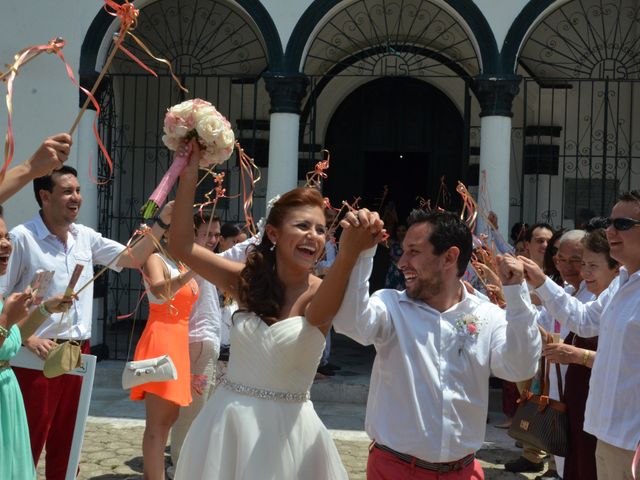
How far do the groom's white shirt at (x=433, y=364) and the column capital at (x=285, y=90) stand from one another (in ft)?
25.2

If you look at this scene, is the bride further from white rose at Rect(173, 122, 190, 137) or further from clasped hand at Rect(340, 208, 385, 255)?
Result: clasped hand at Rect(340, 208, 385, 255)

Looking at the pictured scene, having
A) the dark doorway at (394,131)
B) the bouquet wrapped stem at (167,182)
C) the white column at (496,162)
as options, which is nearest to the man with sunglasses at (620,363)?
the bouquet wrapped stem at (167,182)

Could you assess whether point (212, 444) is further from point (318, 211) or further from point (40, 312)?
point (40, 312)

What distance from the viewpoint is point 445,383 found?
347 cm

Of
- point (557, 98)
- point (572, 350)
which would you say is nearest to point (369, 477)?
point (572, 350)

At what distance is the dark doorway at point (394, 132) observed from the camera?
46.7 feet

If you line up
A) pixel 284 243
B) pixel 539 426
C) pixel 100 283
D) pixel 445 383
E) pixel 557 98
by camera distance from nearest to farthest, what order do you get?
pixel 445 383, pixel 284 243, pixel 539 426, pixel 100 283, pixel 557 98

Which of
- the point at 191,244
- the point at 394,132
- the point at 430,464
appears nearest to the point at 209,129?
the point at 191,244

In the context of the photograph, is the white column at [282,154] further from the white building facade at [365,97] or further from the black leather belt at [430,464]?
the black leather belt at [430,464]

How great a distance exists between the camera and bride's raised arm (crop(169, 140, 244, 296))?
11.9 feet

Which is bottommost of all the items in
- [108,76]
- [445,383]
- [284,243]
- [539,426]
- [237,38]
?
[539,426]

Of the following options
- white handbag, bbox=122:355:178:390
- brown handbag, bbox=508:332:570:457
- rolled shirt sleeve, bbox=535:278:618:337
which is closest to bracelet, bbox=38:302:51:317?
white handbag, bbox=122:355:178:390

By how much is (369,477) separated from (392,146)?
35.8 feet

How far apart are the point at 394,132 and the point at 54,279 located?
929 cm
